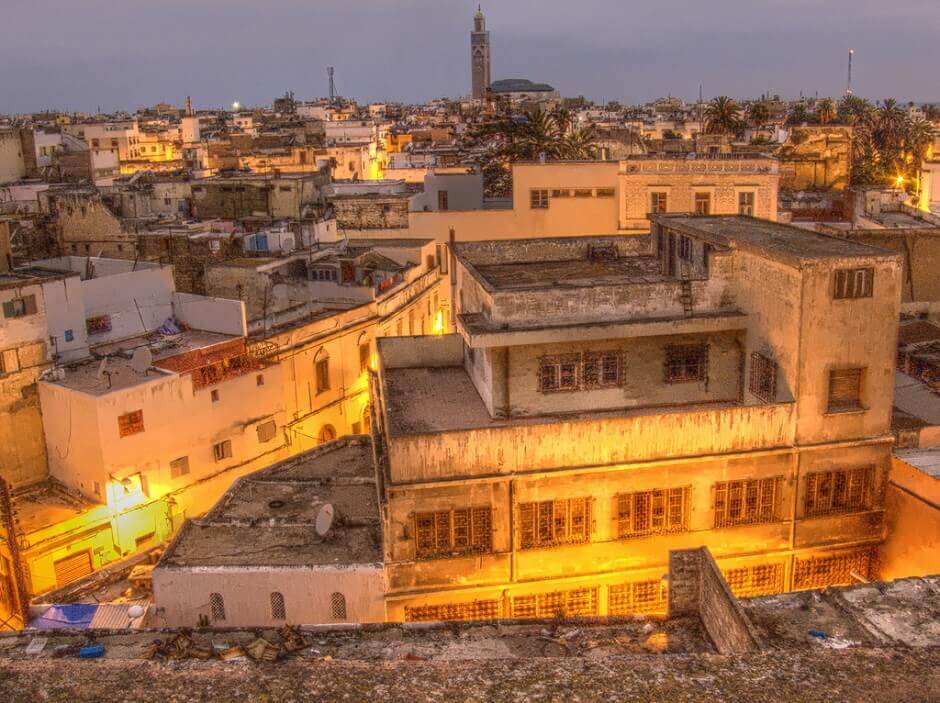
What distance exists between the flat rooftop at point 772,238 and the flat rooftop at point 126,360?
1462cm

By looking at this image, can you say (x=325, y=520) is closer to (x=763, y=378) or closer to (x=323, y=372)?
(x=763, y=378)

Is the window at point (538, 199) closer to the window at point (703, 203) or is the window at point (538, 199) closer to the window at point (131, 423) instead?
the window at point (703, 203)

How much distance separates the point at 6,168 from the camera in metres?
67.9

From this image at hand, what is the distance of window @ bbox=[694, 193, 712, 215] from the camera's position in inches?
1374

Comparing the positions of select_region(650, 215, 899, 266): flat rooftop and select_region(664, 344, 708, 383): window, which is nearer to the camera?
select_region(650, 215, 899, 266): flat rooftop

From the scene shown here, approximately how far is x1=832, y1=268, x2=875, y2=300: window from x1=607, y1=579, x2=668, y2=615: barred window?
21.8 ft

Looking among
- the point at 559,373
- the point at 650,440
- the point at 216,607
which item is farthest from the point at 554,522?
Answer: the point at 216,607

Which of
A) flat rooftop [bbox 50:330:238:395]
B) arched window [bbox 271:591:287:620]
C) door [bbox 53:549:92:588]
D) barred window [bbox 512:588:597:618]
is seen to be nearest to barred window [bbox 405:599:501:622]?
barred window [bbox 512:588:597:618]

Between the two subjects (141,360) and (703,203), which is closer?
(141,360)

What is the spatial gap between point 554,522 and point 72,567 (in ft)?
45.8

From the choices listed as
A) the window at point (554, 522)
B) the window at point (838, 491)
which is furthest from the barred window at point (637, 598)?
the window at point (838, 491)

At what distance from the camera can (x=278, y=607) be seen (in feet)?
58.6

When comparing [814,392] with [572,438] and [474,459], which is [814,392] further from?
[474,459]

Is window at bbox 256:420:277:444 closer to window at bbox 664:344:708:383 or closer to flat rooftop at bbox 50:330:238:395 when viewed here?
flat rooftop at bbox 50:330:238:395
